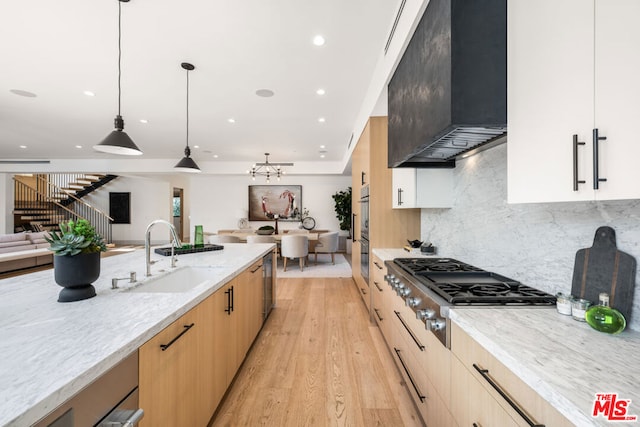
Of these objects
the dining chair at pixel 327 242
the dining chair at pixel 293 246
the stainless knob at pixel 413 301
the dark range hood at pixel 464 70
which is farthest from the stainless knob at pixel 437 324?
the dining chair at pixel 327 242

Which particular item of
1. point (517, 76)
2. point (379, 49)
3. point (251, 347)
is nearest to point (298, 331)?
point (251, 347)

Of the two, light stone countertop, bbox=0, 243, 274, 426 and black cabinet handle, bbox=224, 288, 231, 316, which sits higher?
light stone countertop, bbox=0, 243, 274, 426

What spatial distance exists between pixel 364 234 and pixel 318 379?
6.31ft

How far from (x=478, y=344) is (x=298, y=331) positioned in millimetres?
→ 2265

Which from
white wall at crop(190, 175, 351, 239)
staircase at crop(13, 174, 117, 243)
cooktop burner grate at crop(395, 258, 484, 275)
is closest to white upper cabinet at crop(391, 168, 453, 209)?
cooktop burner grate at crop(395, 258, 484, 275)

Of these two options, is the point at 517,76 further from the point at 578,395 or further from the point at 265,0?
the point at 265,0

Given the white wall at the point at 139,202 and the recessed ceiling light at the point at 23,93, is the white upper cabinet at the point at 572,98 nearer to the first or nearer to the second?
the recessed ceiling light at the point at 23,93

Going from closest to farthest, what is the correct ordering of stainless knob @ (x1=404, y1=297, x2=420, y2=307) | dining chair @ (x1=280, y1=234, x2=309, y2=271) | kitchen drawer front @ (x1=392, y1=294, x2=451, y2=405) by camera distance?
kitchen drawer front @ (x1=392, y1=294, x2=451, y2=405) < stainless knob @ (x1=404, y1=297, x2=420, y2=307) < dining chair @ (x1=280, y1=234, x2=309, y2=271)

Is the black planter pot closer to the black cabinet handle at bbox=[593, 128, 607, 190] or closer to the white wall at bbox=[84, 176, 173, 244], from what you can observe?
the black cabinet handle at bbox=[593, 128, 607, 190]

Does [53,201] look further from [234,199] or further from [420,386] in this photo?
[420,386]

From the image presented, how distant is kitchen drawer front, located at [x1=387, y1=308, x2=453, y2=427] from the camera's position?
1.32 m

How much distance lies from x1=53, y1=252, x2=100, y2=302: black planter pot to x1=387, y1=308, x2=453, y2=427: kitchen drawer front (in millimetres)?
1710

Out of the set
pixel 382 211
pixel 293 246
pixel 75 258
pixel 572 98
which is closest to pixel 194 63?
pixel 75 258

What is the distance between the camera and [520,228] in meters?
1.54
